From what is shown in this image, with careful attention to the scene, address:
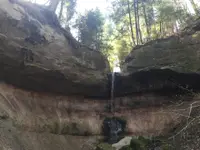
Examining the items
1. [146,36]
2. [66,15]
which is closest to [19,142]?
[66,15]

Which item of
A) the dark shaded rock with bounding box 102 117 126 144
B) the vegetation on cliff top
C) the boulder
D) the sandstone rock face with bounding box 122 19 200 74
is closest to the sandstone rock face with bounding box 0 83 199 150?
the dark shaded rock with bounding box 102 117 126 144

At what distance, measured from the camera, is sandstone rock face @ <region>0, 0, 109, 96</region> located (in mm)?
11148

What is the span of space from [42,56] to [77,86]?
2.54 metres

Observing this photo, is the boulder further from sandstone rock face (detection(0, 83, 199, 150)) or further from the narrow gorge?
sandstone rock face (detection(0, 83, 199, 150))

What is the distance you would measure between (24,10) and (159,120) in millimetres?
9285

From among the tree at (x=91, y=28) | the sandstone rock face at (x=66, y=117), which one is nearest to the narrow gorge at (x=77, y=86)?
the sandstone rock face at (x=66, y=117)

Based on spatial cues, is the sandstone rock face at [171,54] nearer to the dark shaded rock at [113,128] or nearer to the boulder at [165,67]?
the boulder at [165,67]

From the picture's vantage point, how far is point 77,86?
1344 cm

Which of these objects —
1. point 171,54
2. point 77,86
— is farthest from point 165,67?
point 77,86

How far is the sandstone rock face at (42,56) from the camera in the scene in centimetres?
1115

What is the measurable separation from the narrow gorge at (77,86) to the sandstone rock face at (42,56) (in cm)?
4

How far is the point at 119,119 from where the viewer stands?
14617 millimetres

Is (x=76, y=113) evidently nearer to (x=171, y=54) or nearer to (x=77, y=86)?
(x=77, y=86)

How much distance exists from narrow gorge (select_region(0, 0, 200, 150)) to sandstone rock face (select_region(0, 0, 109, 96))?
4cm
